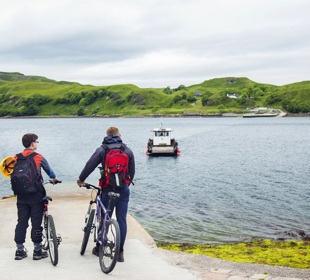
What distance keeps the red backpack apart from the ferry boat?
5242 cm

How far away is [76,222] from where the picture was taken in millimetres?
13805

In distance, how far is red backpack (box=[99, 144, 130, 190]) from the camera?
342 inches

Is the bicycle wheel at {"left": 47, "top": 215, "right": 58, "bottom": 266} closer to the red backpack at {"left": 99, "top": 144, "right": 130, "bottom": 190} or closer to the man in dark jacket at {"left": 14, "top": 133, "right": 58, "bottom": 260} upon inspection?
the man in dark jacket at {"left": 14, "top": 133, "right": 58, "bottom": 260}

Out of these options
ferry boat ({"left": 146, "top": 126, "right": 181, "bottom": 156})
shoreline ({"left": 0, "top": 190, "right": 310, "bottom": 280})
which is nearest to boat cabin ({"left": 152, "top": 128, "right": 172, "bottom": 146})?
Result: ferry boat ({"left": 146, "top": 126, "right": 181, "bottom": 156})

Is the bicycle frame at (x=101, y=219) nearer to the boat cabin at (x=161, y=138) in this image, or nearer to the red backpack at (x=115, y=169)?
the red backpack at (x=115, y=169)

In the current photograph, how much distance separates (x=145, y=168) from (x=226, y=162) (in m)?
11.8

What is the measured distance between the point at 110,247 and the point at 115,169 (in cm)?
153

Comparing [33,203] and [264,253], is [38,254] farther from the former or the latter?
[264,253]

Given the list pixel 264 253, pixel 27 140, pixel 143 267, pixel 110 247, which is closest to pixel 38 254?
pixel 110 247

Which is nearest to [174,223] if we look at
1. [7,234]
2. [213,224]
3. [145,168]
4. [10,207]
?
[213,224]

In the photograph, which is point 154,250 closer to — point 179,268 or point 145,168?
point 179,268

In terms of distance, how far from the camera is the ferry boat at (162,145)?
62.4 m

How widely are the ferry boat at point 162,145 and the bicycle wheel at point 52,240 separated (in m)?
52.6

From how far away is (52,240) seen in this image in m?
8.61
